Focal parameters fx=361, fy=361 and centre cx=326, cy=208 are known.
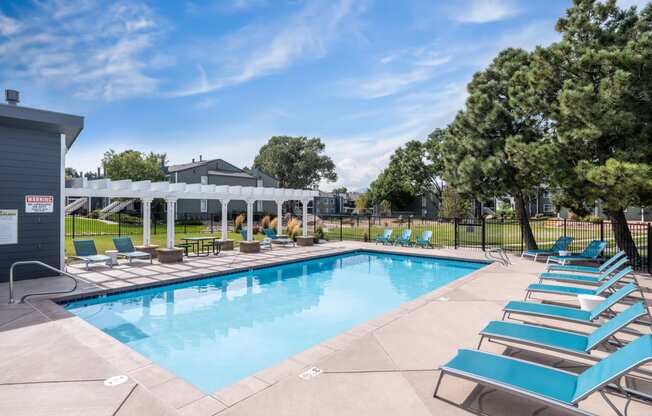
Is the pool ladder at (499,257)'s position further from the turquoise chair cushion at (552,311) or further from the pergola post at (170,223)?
the pergola post at (170,223)

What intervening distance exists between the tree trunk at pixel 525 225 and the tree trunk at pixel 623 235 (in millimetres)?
3343

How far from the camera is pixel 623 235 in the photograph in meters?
11.6

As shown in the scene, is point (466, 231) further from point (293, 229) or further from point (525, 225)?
point (293, 229)

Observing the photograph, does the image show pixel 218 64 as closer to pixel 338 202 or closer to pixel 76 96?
pixel 76 96

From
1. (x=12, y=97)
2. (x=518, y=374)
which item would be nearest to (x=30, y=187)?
(x=12, y=97)

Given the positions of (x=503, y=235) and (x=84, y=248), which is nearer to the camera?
(x=84, y=248)

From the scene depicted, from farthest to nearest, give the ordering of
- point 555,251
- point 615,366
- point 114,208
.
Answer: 1. point 114,208
2. point 555,251
3. point 615,366

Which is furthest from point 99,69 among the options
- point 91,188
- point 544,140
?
point 544,140

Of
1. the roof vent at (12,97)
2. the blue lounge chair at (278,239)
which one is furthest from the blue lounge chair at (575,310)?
the blue lounge chair at (278,239)

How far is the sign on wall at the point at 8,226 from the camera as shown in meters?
8.65

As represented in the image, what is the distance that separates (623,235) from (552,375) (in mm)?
11270

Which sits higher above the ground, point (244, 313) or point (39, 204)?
point (39, 204)

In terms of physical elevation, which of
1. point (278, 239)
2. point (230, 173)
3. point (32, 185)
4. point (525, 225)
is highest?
point (230, 173)

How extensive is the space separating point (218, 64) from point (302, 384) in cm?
1254
